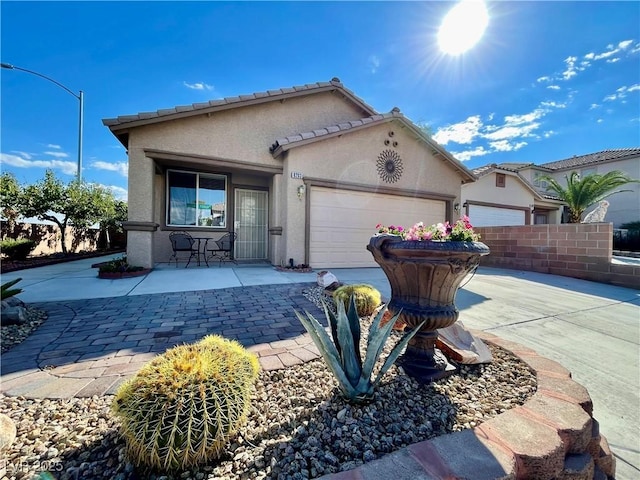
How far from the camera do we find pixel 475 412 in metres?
1.66

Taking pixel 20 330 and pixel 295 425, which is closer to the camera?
pixel 295 425

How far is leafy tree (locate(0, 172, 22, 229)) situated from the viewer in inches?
366

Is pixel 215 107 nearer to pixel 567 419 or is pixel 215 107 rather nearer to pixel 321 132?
pixel 321 132

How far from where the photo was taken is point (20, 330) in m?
3.05

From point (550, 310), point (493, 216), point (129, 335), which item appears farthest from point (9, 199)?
point (493, 216)

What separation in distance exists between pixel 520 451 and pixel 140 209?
800cm

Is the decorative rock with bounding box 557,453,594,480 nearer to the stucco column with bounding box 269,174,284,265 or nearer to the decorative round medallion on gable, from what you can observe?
the stucco column with bounding box 269,174,284,265

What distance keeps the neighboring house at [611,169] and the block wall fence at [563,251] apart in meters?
11.8

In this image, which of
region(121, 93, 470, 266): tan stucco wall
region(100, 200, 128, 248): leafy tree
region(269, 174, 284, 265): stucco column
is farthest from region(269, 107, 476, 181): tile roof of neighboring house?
region(100, 200, 128, 248): leafy tree

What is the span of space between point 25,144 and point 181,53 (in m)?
10.5

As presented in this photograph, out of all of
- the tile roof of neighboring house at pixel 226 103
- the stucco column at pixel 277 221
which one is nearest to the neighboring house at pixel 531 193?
Answer: the tile roof of neighboring house at pixel 226 103

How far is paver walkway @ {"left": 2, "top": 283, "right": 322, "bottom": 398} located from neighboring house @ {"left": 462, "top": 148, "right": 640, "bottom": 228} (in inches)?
450

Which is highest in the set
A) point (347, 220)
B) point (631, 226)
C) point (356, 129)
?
point (356, 129)

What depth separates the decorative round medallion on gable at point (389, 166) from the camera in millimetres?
8672
